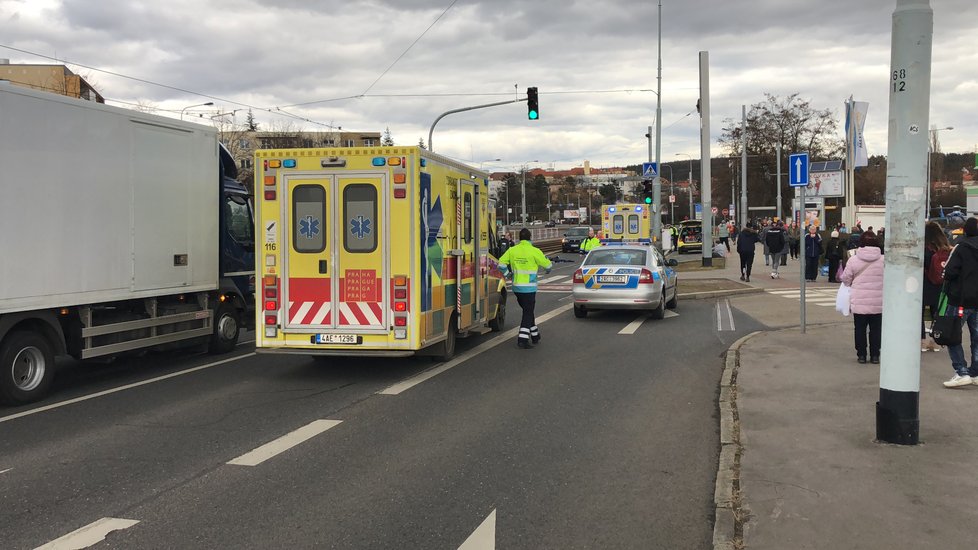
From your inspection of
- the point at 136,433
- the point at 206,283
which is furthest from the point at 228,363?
the point at 136,433

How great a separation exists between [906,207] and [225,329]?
964 centimetres

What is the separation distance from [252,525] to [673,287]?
14087mm

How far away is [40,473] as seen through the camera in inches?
234

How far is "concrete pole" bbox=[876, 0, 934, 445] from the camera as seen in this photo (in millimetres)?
5809

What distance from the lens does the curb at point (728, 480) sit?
4.45 meters

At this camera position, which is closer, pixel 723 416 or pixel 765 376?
pixel 723 416

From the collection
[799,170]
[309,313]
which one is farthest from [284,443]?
[799,170]

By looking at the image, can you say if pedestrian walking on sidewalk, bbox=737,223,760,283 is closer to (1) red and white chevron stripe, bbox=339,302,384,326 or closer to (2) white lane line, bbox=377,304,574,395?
(2) white lane line, bbox=377,304,574,395

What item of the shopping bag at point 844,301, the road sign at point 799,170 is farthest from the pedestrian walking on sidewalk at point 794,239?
the shopping bag at point 844,301

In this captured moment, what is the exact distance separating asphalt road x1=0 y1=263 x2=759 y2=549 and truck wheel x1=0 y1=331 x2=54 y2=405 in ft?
0.83

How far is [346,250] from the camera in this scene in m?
9.49

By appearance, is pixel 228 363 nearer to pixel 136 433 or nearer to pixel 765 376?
pixel 136 433

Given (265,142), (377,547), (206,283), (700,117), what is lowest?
(377,547)

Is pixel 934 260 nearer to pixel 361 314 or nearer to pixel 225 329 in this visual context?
pixel 361 314
